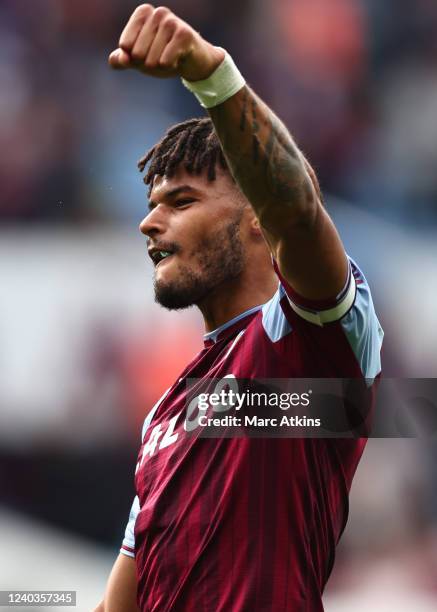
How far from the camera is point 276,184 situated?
4.56ft

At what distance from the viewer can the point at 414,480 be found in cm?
387

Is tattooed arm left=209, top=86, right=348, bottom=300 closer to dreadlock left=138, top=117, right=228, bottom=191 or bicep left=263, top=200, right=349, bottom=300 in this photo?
bicep left=263, top=200, right=349, bottom=300

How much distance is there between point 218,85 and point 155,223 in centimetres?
67

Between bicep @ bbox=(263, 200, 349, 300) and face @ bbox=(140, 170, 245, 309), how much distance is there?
48cm

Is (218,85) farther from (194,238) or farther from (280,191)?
(194,238)

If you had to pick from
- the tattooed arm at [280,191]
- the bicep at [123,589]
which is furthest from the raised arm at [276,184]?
the bicep at [123,589]

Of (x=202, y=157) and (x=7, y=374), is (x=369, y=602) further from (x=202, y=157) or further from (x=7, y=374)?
(x=202, y=157)

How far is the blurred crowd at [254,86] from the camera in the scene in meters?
4.37

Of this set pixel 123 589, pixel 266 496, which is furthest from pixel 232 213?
pixel 123 589

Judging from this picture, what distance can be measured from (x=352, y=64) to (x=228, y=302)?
2.99 metres

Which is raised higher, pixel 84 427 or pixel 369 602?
pixel 84 427

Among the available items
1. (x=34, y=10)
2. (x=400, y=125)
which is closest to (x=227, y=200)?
(x=400, y=125)

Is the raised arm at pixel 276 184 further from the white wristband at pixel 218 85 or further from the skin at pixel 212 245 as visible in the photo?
→ the skin at pixel 212 245

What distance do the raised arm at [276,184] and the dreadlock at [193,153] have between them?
0.59 m
